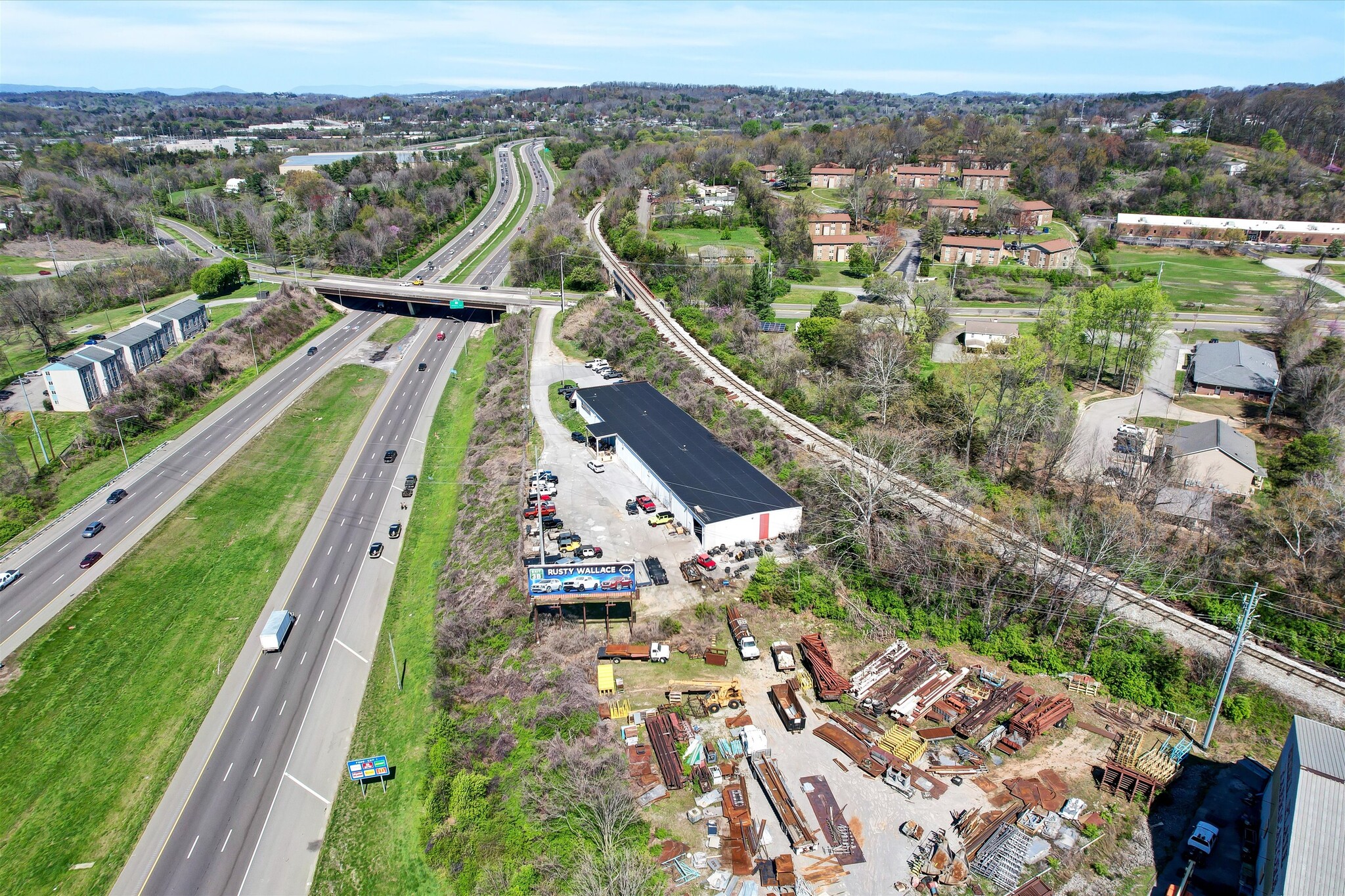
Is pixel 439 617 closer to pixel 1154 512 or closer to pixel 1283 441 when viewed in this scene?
pixel 1154 512

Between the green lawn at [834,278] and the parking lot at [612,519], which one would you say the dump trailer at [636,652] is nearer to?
the parking lot at [612,519]

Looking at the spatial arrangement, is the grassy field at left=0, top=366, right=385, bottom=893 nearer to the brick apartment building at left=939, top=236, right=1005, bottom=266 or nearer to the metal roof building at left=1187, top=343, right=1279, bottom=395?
the metal roof building at left=1187, top=343, right=1279, bottom=395

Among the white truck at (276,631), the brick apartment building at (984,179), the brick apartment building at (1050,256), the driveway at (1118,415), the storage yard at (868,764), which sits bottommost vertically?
the white truck at (276,631)

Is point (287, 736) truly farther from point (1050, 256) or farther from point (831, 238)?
point (1050, 256)

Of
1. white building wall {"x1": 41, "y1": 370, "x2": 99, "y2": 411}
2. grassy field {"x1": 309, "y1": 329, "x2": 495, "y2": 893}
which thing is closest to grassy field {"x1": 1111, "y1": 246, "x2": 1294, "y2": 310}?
grassy field {"x1": 309, "y1": 329, "x2": 495, "y2": 893}

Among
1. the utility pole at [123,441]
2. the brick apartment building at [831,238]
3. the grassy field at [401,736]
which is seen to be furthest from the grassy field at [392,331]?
the brick apartment building at [831,238]

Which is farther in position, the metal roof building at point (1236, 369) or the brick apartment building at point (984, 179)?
the brick apartment building at point (984, 179)

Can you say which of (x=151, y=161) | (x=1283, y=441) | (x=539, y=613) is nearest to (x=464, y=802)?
(x=539, y=613)
